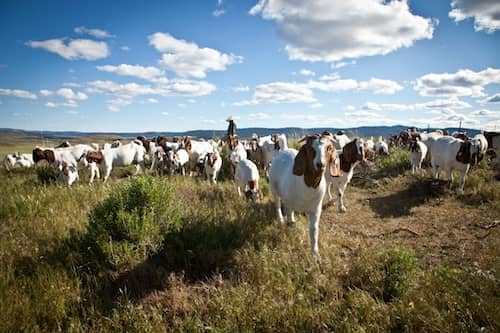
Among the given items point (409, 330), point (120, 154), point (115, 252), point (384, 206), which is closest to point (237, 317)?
point (409, 330)

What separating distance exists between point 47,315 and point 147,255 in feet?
5.21

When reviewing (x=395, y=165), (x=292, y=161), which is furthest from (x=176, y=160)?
(x=395, y=165)

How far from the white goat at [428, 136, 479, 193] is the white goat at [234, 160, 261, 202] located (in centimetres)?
714

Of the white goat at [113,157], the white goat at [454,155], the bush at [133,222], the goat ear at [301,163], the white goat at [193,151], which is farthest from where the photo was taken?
the white goat at [193,151]

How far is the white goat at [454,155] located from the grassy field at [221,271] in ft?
11.4

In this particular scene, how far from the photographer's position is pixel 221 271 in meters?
4.92

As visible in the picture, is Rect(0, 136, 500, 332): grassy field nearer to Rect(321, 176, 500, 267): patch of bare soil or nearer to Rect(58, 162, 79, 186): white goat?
Answer: Rect(321, 176, 500, 267): patch of bare soil

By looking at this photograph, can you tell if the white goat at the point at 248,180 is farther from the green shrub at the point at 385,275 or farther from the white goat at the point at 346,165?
the green shrub at the point at 385,275

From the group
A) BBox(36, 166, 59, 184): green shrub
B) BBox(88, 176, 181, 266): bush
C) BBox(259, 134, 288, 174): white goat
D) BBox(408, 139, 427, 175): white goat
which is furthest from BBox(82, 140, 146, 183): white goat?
BBox(408, 139, 427, 175): white goat

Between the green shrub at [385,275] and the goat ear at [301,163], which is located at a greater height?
the goat ear at [301,163]

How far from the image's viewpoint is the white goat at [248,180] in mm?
9250

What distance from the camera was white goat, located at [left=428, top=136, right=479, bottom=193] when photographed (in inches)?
410

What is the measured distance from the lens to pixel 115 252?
480 centimetres

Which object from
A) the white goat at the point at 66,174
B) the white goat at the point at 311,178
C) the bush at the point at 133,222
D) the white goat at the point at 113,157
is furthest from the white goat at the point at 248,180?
the white goat at the point at 66,174
